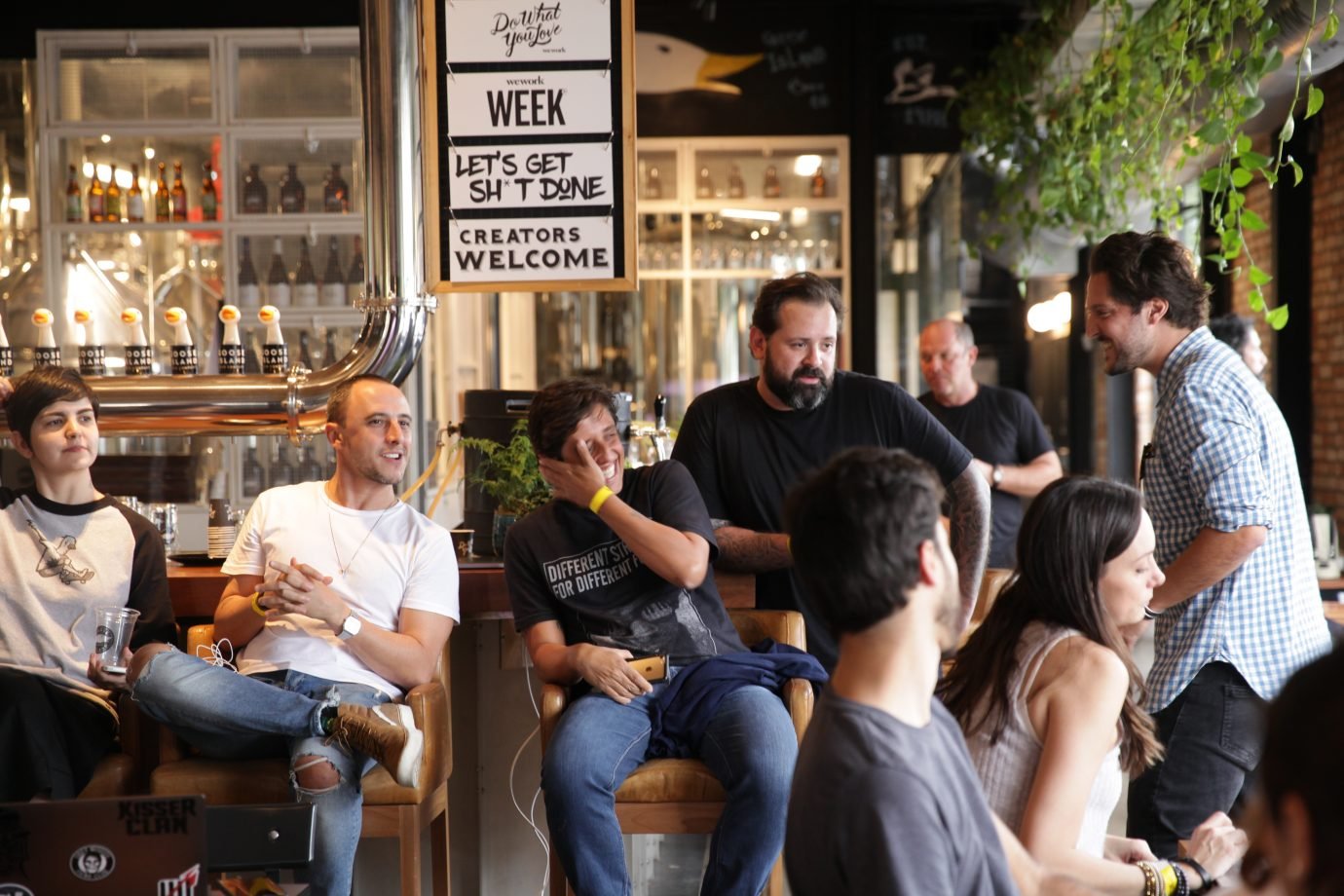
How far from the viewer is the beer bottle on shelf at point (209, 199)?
→ 623 cm

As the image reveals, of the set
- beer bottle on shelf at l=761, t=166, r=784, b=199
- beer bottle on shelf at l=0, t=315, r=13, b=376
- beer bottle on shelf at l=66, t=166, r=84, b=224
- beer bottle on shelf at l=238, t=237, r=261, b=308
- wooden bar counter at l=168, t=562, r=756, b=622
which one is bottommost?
wooden bar counter at l=168, t=562, r=756, b=622

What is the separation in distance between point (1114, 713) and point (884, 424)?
58.6 inches

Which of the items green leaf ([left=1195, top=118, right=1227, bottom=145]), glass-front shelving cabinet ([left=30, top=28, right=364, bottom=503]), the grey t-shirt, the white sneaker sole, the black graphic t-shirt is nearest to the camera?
the grey t-shirt

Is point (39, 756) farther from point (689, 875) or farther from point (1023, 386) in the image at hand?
point (1023, 386)

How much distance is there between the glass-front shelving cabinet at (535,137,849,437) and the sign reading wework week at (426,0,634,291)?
355 cm

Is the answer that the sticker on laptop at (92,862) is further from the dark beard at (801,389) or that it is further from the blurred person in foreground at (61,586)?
the dark beard at (801,389)


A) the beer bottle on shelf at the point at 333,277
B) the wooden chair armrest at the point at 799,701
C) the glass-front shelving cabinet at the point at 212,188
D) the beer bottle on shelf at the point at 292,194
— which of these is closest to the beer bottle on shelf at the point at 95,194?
the glass-front shelving cabinet at the point at 212,188

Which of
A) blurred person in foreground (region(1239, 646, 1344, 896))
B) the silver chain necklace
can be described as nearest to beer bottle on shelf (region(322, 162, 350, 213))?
the silver chain necklace

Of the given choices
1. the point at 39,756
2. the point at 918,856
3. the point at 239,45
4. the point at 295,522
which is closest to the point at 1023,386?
the point at 239,45

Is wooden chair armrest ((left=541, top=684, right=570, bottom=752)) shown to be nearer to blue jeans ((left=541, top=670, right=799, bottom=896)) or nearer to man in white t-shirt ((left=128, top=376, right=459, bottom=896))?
blue jeans ((left=541, top=670, right=799, bottom=896))

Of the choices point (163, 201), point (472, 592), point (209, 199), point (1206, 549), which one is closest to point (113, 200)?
point (163, 201)

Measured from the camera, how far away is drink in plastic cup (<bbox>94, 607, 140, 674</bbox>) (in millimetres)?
2764

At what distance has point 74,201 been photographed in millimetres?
6191

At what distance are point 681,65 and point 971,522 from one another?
14.5 feet
